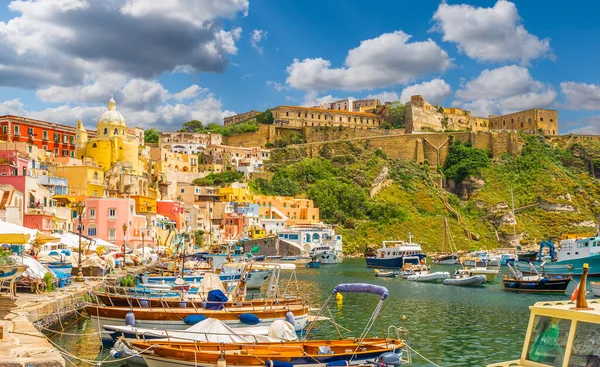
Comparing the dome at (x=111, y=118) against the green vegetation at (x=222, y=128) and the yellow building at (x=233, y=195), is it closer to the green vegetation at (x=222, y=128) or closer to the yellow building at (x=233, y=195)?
the yellow building at (x=233, y=195)

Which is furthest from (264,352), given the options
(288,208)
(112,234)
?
(288,208)

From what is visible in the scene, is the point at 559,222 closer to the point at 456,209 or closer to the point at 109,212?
the point at 456,209

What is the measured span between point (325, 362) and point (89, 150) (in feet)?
222

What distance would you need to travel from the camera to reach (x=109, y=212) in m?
57.2

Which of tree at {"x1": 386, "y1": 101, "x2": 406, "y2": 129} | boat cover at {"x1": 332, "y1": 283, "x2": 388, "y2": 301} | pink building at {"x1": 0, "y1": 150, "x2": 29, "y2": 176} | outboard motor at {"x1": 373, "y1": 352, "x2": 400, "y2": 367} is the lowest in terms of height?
outboard motor at {"x1": 373, "y1": 352, "x2": 400, "y2": 367}

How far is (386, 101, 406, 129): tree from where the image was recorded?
124 m

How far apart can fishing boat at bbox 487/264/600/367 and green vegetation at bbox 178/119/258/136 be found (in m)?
111

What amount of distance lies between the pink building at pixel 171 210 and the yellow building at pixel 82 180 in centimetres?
671

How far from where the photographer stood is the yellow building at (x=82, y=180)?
65375 millimetres

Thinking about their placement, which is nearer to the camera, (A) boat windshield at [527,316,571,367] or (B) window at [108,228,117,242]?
(A) boat windshield at [527,316,571,367]

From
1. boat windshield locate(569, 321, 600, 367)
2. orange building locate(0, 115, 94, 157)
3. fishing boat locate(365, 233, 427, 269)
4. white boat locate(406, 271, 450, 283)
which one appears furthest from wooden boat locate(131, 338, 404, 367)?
orange building locate(0, 115, 94, 157)

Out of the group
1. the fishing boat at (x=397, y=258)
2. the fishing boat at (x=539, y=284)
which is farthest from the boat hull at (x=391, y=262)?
the fishing boat at (x=539, y=284)

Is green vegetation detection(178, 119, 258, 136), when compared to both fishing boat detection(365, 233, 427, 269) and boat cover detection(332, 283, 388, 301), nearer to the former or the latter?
fishing boat detection(365, 233, 427, 269)

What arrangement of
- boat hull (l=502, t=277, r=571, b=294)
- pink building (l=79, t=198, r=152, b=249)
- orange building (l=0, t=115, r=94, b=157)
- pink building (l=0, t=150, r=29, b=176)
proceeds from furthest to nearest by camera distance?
orange building (l=0, t=115, r=94, b=157)
pink building (l=79, t=198, r=152, b=249)
pink building (l=0, t=150, r=29, b=176)
boat hull (l=502, t=277, r=571, b=294)
